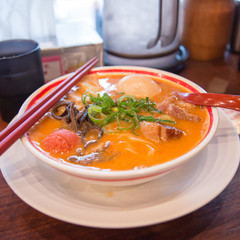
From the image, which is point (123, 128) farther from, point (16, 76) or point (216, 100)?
point (16, 76)

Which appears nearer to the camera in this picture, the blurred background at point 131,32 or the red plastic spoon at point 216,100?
the red plastic spoon at point 216,100

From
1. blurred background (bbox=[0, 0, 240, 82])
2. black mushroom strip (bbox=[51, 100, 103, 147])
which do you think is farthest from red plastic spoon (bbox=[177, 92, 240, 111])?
blurred background (bbox=[0, 0, 240, 82])

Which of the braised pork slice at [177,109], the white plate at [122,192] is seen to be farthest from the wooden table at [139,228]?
the braised pork slice at [177,109]

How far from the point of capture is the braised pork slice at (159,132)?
3.84ft

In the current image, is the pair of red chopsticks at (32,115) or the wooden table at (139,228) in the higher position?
the pair of red chopsticks at (32,115)

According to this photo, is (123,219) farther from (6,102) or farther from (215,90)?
(215,90)

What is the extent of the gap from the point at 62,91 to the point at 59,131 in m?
0.28

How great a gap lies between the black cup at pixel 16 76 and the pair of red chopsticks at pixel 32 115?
25 cm

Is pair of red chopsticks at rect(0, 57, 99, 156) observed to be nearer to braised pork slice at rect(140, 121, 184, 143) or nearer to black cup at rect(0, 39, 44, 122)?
black cup at rect(0, 39, 44, 122)

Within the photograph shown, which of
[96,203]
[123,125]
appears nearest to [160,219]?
[96,203]

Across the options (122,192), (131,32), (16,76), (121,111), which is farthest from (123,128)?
(131,32)

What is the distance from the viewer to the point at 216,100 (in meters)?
1.31

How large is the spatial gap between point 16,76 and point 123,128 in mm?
748

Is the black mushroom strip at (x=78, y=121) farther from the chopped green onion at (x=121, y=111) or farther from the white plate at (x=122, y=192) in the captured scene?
the white plate at (x=122, y=192)
